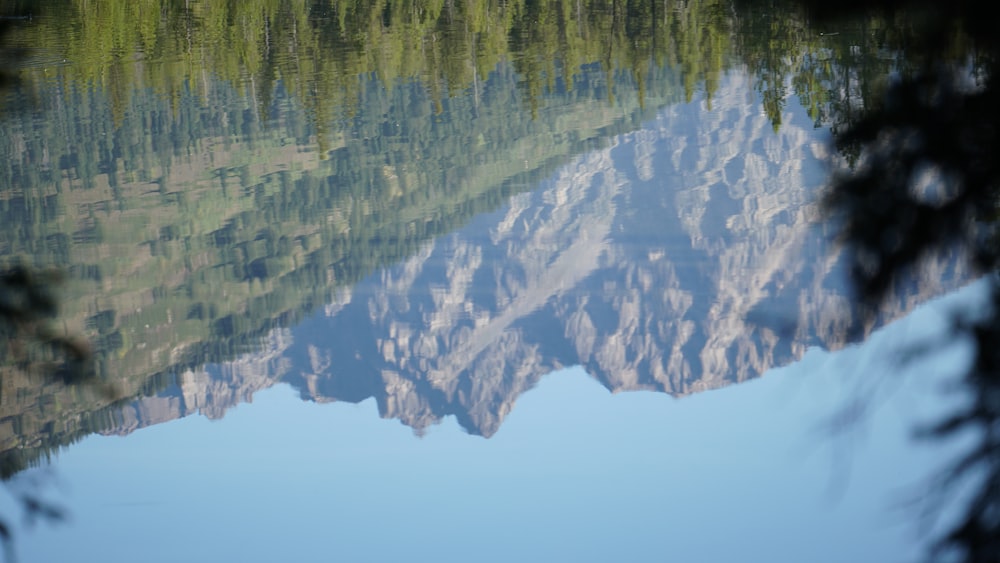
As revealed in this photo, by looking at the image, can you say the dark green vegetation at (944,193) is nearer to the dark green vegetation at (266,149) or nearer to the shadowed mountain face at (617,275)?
the shadowed mountain face at (617,275)

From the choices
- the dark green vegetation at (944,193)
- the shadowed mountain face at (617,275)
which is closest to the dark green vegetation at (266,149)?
the shadowed mountain face at (617,275)

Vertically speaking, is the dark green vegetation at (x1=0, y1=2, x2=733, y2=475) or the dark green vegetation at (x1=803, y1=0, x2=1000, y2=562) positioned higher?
the dark green vegetation at (x1=803, y1=0, x2=1000, y2=562)

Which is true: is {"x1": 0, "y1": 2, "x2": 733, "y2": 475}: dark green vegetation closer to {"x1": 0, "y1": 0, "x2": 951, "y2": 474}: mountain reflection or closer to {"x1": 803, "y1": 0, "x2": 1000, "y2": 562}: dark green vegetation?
{"x1": 0, "y1": 0, "x2": 951, "y2": 474}: mountain reflection

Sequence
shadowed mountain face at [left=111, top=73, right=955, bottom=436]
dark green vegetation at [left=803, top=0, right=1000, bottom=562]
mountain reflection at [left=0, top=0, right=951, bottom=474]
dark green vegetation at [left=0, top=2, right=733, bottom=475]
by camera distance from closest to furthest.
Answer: dark green vegetation at [left=803, top=0, right=1000, bottom=562]
shadowed mountain face at [left=111, top=73, right=955, bottom=436]
mountain reflection at [left=0, top=0, right=951, bottom=474]
dark green vegetation at [left=0, top=2, right=733, bottom=475]

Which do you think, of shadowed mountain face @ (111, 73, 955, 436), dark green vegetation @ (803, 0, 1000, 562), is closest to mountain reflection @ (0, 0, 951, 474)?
shadowed mountain face @ (111, 73, 955, 436)

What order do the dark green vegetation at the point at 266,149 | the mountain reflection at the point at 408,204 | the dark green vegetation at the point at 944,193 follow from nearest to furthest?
the dark green vegetation at the point at 944,193 < the mountain reflection at the point at 408,204 < the dark green vegetation at the point at 266,149

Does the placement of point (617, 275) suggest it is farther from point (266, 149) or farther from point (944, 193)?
point (944, 193)

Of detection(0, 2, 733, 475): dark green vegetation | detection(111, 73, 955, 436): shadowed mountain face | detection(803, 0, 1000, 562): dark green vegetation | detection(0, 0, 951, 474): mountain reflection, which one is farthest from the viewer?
detection(0, 2, 733, 475): dark green vegetation
